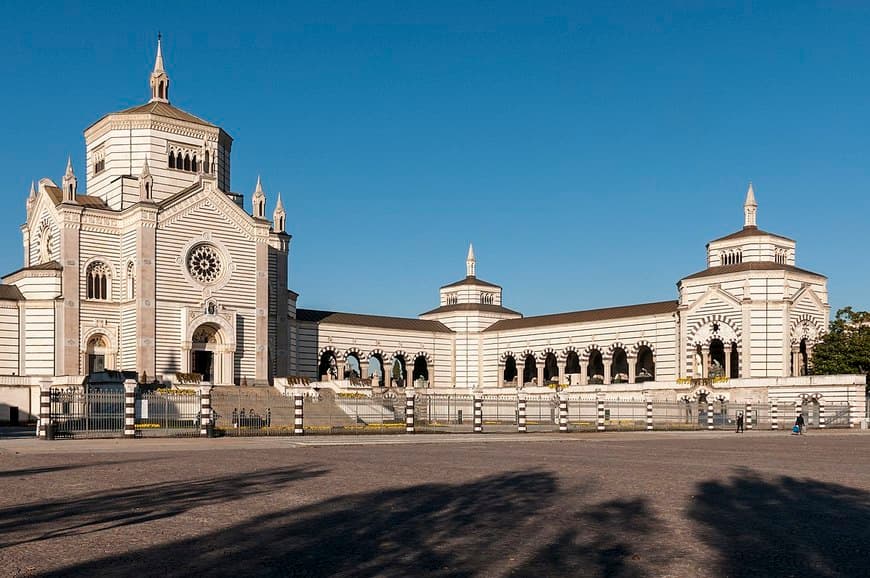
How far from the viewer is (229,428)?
4094cm

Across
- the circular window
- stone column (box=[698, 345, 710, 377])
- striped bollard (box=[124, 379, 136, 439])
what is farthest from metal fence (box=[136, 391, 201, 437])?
stone column (box=[698, 345, 710, 377])

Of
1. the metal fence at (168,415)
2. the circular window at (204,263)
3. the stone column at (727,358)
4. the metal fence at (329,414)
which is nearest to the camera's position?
the metal fence at (168,415)

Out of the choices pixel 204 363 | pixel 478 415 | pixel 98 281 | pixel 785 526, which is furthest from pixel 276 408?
pixel 785 526

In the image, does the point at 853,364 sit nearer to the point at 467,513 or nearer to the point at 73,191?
the point at 73,191

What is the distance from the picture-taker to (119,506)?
13602 millimetres

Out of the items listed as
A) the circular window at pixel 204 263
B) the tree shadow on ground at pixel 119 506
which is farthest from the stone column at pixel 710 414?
the tree shadow on ground at pixel 119 506

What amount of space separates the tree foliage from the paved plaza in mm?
49179

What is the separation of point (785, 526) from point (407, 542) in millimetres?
4365

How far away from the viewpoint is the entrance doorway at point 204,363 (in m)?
67.0

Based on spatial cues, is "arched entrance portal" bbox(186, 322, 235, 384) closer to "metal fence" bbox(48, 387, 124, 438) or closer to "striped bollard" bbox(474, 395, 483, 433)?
"metal fence" bbox(48, 387, 124, 438)

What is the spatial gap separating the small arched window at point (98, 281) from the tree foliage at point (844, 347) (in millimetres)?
45202

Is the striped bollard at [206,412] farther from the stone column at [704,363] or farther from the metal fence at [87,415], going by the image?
the stone column at [704,363]

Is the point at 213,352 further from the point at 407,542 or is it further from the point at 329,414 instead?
the point at 407,542

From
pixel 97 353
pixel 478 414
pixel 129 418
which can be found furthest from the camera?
pixel 97 353
